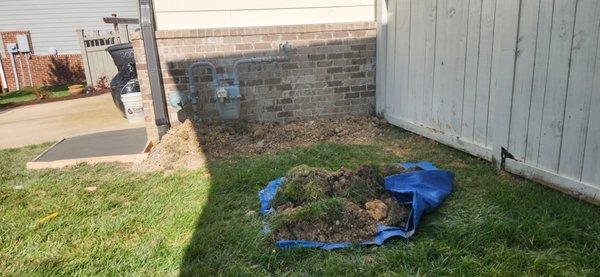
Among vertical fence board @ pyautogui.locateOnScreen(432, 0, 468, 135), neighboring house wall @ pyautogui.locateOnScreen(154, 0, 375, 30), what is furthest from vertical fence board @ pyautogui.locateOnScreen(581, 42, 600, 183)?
neighboring house wall @ pyautogui.locateOnScreen(154, 0, 375, 30)

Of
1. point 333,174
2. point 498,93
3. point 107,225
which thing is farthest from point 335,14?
point 107,225

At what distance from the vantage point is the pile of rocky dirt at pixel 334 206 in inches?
101

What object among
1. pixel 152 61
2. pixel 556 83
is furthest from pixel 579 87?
pixel 152 61

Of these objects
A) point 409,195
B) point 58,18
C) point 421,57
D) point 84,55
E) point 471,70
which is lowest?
point 409,195

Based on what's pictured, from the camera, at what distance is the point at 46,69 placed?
1384 centimetres

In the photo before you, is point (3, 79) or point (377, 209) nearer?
point (377, 209)

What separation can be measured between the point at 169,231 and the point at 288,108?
2972mm

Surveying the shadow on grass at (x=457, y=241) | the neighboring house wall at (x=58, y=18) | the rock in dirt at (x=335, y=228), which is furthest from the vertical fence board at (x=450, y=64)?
the neighboring house wall at (x=58, y=18)

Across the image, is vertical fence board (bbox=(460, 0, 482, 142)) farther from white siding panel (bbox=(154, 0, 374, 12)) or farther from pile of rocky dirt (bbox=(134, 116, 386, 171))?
white siding panel (bbox=(154, 0, 374, 12))

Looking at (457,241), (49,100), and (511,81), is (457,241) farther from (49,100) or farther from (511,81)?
(49,100)

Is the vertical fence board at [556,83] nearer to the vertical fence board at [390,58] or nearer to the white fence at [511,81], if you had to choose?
the white fence at [511,81]

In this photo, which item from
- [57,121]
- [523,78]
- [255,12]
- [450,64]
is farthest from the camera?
[57,121]

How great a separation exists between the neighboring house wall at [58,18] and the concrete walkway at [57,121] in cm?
507

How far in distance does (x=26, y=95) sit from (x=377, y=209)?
12436 mm
